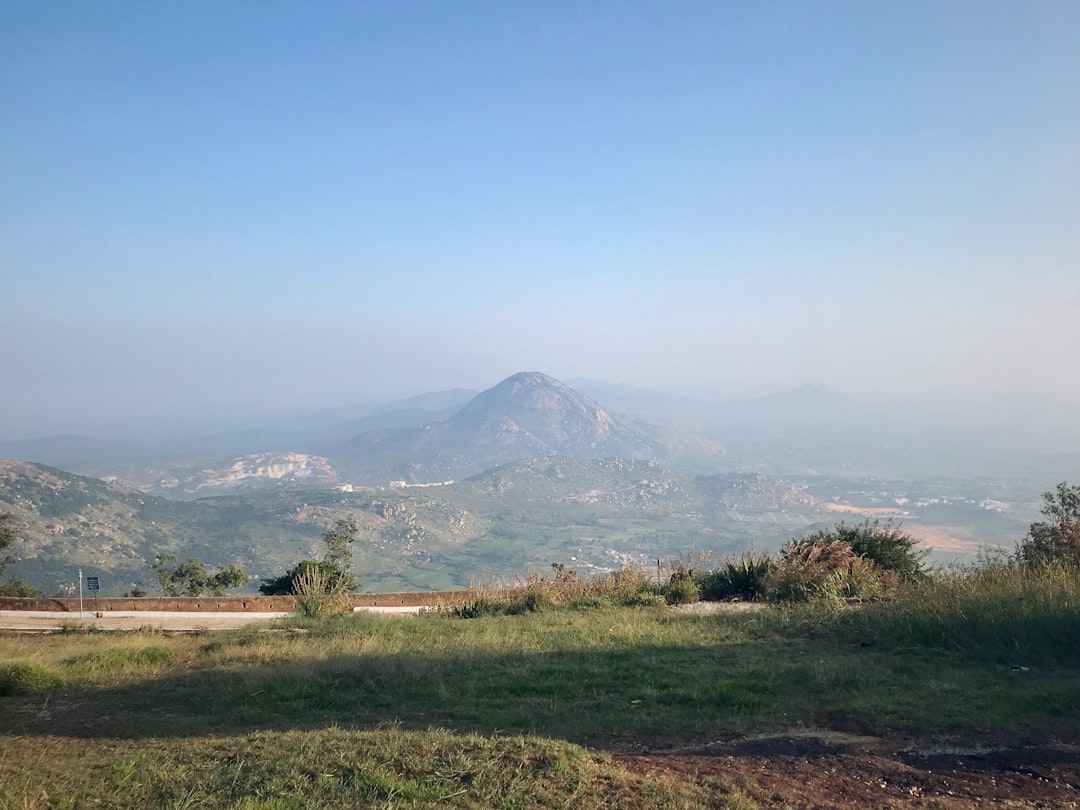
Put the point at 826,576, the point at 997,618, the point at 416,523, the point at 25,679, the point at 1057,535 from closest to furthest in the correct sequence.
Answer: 1. the point at 25,679
2. the point at 997,618
3. the point at 826,576
4. the point at 1057,535
5. the point at 416,523

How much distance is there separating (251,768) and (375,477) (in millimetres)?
148731

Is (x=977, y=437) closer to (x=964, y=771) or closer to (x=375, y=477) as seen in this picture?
(x=375, y=477)

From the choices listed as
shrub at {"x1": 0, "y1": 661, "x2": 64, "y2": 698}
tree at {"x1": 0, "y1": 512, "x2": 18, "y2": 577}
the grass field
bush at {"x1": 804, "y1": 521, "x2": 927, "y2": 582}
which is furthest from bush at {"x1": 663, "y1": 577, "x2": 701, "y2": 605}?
tree at {"x1": 0, "y1": 512, "x2": 18, "y2": 577}

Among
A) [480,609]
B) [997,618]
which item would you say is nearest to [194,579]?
[480,609]

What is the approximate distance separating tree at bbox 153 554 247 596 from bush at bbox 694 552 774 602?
14.3 meters

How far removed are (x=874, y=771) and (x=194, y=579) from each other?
878 inches

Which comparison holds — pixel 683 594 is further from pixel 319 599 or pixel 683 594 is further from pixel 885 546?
pixel 319 599

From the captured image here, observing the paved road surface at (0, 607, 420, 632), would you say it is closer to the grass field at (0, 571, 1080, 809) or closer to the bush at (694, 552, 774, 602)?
the grass field at (0, 571, 1080, 809)

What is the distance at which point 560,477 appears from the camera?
123938 millimetres

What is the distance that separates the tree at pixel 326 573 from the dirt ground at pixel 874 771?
1133 cm

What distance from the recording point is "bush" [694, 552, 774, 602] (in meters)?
14.4

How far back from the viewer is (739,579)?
1485 cm

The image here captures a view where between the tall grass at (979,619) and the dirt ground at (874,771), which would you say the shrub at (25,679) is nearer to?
the dirt ground at (874,771)

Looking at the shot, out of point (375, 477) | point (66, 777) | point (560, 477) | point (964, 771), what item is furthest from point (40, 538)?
point (375, 477)
